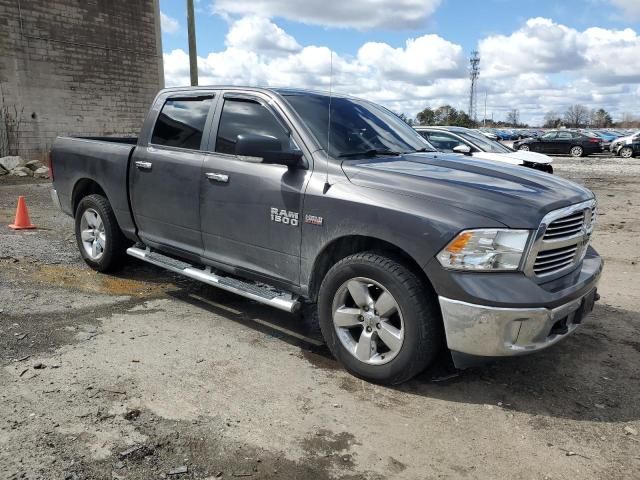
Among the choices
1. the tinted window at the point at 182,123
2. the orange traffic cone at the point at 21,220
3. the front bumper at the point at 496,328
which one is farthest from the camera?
the orange traffic cone at the point at 21,220

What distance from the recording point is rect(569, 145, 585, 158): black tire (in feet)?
98.0

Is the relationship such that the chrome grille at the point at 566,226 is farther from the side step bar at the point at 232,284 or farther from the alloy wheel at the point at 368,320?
the side step bar at the point at 232,284

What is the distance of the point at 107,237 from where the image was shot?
585 centimetres

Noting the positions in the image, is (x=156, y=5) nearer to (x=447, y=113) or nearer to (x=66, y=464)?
(x=66, y=464)

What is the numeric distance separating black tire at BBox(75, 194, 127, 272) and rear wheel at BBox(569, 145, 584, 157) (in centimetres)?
2917

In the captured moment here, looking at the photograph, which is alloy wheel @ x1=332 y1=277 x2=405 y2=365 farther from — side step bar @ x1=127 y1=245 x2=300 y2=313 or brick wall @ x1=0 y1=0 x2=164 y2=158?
brick wall @ x1=0 y1=0 x2=164 y2=158

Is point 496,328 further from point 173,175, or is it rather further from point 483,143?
point 483,143

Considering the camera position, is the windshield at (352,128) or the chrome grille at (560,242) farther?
the windshield at (352,128)

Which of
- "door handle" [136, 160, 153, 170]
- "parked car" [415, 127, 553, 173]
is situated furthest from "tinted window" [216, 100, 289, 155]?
"parked car" [415, 127, 553, 173]

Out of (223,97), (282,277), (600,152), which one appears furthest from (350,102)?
(600,152)

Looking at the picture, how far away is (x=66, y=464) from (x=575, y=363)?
3.39 metres

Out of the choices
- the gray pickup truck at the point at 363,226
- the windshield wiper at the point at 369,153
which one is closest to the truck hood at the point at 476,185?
the gray pickup truck at the point at 363,226

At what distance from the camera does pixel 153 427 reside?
3.10 m

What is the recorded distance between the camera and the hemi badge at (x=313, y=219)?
3.80 metres
